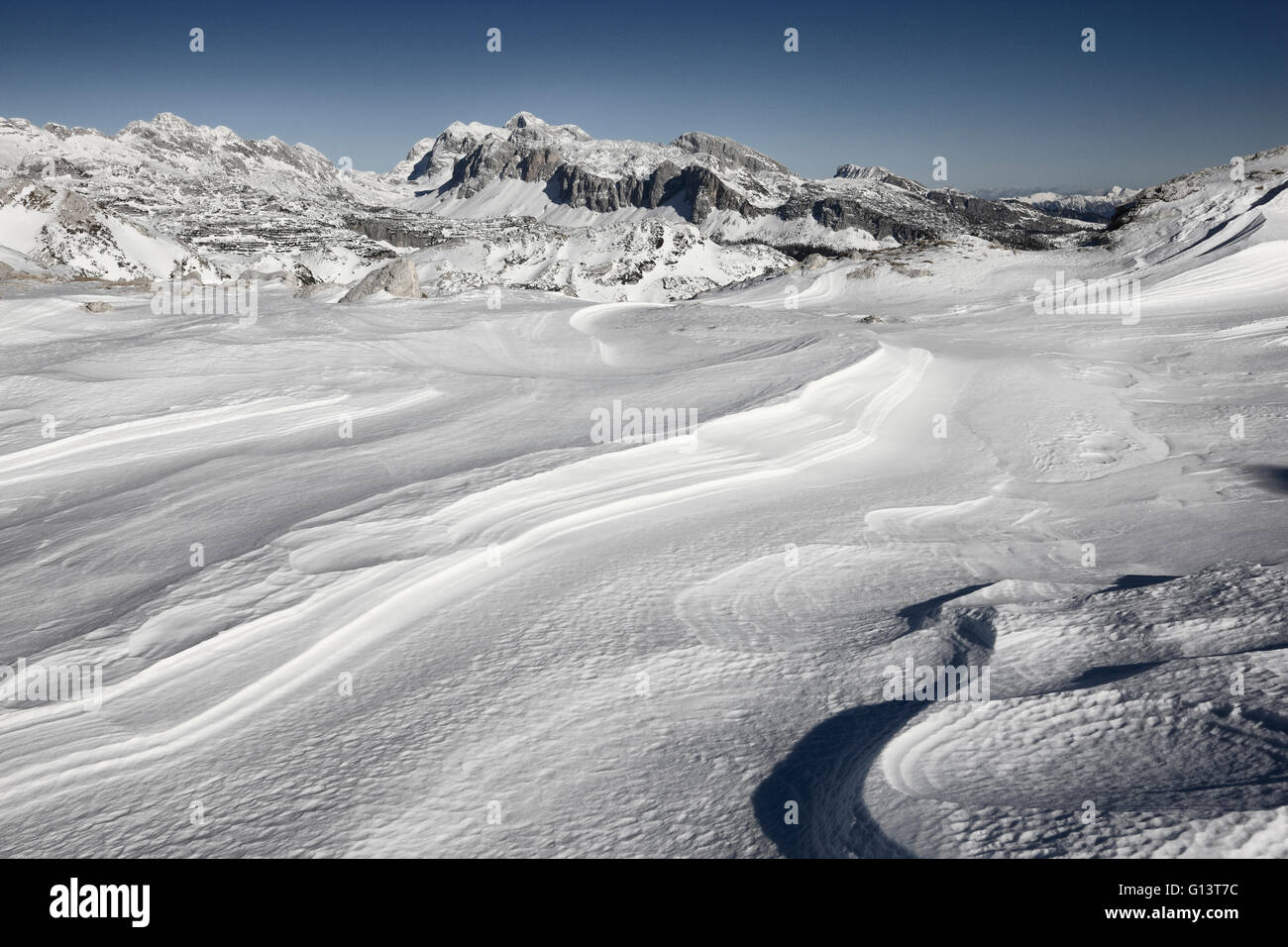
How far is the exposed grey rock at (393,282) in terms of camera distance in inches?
910

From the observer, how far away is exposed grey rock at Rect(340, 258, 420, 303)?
2312 centimetres

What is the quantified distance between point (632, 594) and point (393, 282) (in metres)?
19.5

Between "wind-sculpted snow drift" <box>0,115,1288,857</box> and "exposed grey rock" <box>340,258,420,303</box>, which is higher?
"exposed grey rock" <box>340,258,420,303</box>

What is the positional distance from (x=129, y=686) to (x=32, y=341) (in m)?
11.7

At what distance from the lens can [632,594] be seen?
633 cm

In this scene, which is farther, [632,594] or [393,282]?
[393,282]

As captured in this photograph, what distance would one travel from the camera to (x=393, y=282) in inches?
916

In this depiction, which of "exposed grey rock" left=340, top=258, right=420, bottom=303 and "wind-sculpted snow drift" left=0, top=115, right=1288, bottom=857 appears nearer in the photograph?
"wind-sculpted snow drift" left=0, top=115, right=1288, bottom=857

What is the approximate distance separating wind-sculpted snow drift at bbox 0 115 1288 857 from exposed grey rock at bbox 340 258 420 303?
8.17 meters

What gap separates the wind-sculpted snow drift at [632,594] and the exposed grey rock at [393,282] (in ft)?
26.8

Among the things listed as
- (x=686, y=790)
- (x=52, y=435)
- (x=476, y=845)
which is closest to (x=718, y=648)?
(x=686, y=790)

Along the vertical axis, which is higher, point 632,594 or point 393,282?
point 393,282
